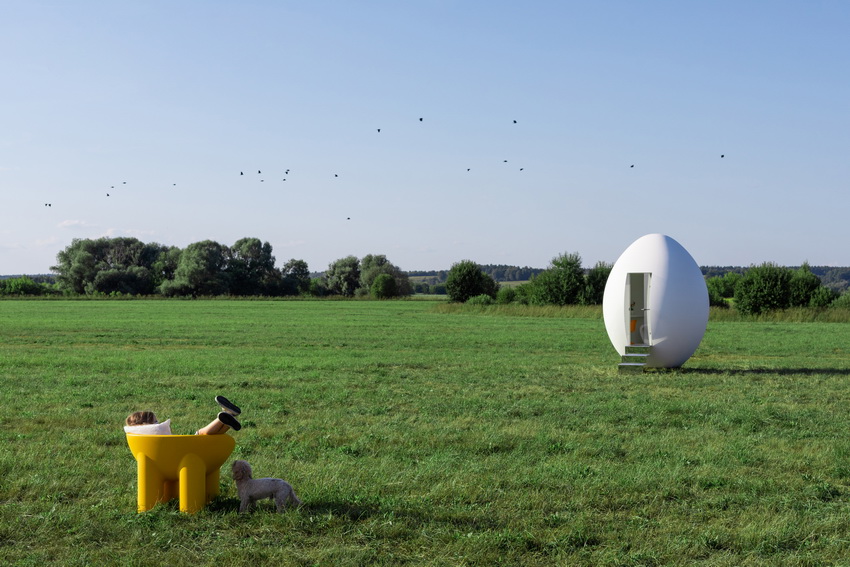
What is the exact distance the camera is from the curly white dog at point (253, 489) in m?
7.29

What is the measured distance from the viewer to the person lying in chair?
7016mm

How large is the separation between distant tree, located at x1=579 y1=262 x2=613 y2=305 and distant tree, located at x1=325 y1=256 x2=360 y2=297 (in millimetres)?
64670

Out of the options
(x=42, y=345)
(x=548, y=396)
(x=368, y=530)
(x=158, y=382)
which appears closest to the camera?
(x=368, y=530)

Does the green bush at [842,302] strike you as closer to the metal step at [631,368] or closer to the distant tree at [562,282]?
the distant tree at [562,282]

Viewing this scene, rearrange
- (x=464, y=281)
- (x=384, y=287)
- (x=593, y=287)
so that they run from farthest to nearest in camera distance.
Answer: (x=384, y=287)
(x=464, y=281)
(x=593, y=287)

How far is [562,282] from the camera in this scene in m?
58.5

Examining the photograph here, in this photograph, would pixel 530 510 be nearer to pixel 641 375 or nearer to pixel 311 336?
pixel 641 375

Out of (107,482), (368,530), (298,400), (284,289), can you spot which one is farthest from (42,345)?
(284,289)

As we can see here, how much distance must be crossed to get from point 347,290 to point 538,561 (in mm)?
113394

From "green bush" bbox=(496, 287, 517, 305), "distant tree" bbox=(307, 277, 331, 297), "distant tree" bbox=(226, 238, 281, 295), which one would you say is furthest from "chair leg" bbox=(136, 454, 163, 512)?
"distant tree" bbox=(307, 277, 331, 297)

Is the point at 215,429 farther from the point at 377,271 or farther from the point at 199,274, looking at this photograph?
the point at 377,271

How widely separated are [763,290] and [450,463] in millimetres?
46610

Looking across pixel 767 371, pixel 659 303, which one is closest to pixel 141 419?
pixel 659 303

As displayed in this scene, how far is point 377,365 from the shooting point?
69.2 feet
